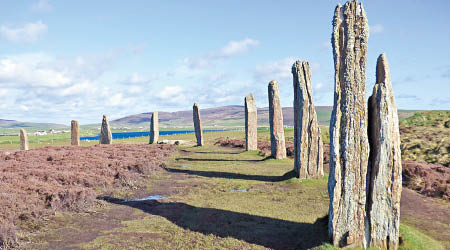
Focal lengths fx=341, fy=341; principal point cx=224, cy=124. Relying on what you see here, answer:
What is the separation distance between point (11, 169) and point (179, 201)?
908cm

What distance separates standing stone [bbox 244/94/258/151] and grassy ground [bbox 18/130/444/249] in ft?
40.2

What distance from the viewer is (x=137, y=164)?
67.9ft

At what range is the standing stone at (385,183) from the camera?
7.84 metres

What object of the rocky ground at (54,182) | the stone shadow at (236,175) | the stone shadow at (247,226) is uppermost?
the rocky ground at (54,182)

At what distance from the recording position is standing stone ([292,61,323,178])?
16.3 metres

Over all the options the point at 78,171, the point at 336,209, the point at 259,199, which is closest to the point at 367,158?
the point at 336,209

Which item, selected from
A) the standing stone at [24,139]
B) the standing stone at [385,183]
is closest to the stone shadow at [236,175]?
the standing stone at [385,183]

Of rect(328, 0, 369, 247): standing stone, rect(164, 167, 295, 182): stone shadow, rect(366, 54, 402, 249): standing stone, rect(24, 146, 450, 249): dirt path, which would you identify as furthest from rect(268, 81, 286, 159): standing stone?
rect(366, 54, 402, 249): standing stone

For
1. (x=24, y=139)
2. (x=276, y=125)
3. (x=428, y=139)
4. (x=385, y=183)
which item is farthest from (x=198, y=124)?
(x=385, y=183)

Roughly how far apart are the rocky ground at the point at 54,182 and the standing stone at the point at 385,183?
29.6ft

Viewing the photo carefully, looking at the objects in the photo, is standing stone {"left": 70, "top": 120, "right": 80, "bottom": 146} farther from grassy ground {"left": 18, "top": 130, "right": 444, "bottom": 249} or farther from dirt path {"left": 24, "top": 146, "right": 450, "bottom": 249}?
dirt path {"left": 24, "top": 146, "right": 450, "bottom": 249}

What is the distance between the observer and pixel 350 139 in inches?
323

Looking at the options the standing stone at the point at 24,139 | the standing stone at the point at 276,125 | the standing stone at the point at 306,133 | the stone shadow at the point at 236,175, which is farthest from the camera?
the standing stone at the point at 24,139

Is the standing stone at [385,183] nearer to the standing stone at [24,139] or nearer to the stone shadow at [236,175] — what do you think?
the stone shadow at [236,175]
